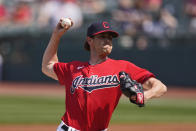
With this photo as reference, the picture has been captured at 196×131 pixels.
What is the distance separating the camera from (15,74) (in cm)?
2091

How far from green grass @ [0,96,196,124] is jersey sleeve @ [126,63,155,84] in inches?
270

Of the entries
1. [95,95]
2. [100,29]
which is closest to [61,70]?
[95,95]

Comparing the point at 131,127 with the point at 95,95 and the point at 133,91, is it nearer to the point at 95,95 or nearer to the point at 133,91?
the point at 95,95

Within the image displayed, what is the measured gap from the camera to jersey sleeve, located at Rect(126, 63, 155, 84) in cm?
410

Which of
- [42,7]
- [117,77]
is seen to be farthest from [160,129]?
[42,7]

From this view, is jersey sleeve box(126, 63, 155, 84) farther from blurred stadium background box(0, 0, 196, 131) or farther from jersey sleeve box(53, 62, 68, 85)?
blurred stadium background box(0, 0, 196, 131)

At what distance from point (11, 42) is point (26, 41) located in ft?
2.58

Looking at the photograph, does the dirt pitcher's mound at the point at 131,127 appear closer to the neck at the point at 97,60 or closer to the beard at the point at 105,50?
the neck at the point at 97,60

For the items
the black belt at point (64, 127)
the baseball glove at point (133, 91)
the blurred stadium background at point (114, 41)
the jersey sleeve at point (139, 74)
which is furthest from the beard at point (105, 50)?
the blurred stadium background at point (114, 41)

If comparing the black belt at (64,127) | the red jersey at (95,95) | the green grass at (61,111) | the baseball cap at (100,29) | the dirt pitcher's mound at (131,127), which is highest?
the baseball cap at (100,29)

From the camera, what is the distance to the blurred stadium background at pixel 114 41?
16.8m

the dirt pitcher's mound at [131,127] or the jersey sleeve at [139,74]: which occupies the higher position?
the jersey sleeve at [139,74]

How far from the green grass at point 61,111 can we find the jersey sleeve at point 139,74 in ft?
22.5

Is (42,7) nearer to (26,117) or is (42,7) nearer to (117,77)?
(26,117)
